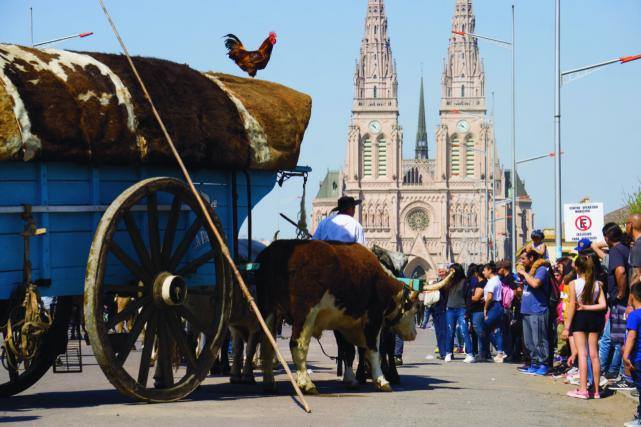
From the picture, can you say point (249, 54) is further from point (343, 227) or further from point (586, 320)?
point (586, 320)

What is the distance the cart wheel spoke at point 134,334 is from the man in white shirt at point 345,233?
2969 millimetres

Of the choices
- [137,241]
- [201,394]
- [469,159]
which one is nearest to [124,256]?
[137,241]

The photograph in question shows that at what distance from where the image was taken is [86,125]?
1165 centimetres

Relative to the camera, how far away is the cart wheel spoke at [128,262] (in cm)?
1162

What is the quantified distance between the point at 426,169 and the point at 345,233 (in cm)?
15914

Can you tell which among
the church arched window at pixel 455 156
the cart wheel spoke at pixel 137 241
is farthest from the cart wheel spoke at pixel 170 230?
the church arched window at pixel 455 156

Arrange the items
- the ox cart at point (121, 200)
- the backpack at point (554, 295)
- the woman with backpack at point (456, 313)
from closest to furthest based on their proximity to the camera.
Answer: the ox cart at point (121, 200), the backpack at point (554, 295), the woman with backpack at point (456, 313)

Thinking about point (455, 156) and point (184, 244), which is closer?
point (184, 244)

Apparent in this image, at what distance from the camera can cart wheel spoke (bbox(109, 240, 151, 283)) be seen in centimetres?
1162

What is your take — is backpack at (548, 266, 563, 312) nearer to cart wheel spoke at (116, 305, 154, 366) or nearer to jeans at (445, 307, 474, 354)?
jeans at (445, 307, 474, 354)

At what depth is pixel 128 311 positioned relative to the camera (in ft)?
38.6

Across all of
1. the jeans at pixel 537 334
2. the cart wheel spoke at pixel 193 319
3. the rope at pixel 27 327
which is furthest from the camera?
the jeans at pixel 537 334

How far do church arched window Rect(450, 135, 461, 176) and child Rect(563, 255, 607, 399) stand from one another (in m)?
153

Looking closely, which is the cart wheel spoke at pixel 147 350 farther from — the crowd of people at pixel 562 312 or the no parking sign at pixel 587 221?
the no parking sign at pixel 587 221
